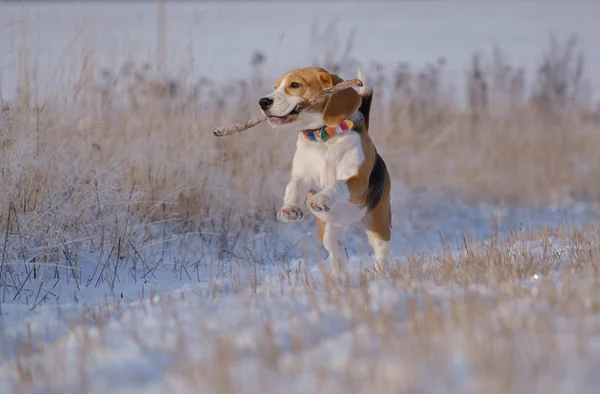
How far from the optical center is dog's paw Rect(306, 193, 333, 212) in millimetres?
3908

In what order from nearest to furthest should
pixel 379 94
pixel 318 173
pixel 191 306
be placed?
pixel 191 306 < pixel 318 173 < pixel 379 94

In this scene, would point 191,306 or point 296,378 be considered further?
point 191,306

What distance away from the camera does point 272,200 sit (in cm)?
654

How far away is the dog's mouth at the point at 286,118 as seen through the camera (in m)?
4.15

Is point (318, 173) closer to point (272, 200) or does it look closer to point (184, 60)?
point (272, 200)

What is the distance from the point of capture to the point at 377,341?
2.39 metres

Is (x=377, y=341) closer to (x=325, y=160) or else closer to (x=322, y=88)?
(x=325, y=160)

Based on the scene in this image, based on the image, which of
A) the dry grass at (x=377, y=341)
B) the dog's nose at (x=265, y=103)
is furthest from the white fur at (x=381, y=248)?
the dry grass at (x=377, y=341)

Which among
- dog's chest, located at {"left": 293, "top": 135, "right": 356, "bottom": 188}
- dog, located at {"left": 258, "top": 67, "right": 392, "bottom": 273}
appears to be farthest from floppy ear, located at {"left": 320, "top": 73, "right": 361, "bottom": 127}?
dog's chest, located at {"left": 293, "top": 135, "right": 356, "bottom": 188}

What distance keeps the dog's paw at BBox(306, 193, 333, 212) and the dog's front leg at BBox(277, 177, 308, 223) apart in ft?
0.28

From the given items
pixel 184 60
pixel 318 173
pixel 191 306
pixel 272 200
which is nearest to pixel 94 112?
pixel 184 60

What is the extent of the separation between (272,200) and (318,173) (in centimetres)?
233

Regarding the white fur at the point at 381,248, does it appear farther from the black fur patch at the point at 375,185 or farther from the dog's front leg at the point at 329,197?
the dog's front leg at the point at 329,197

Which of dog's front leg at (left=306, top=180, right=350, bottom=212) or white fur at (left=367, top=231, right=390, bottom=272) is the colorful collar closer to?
dog's front leg at (left=306, top=180, right=350, bottom=212)
